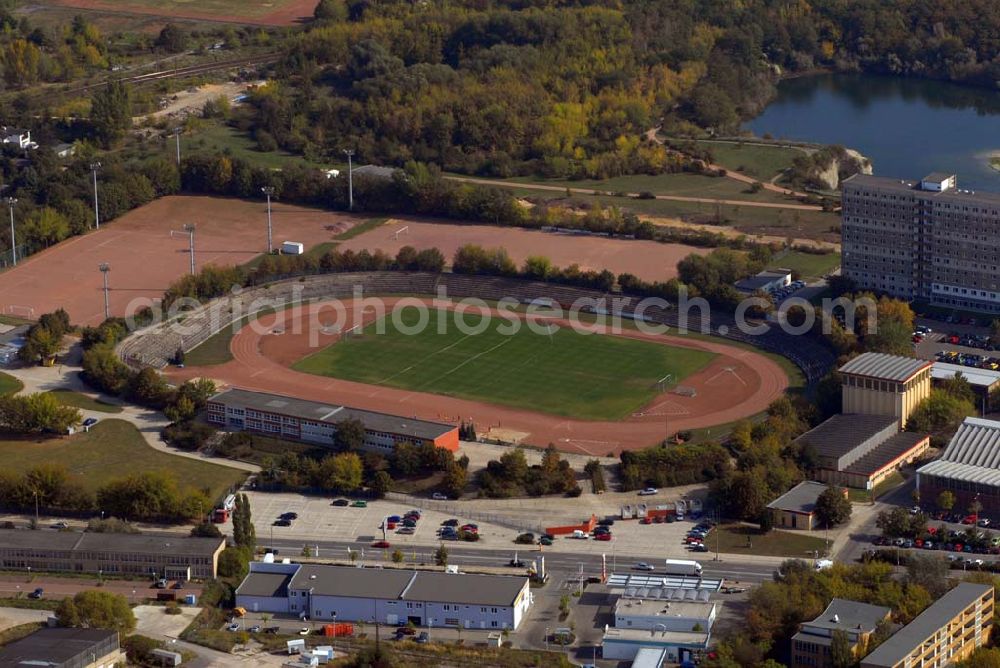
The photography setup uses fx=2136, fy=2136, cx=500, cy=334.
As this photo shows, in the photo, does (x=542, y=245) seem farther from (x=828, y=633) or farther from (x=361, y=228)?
(x=828, y=633)

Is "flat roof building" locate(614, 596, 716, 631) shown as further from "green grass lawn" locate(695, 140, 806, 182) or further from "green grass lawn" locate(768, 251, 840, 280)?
"green grass lawn" locate(695, 140, 806, 182)

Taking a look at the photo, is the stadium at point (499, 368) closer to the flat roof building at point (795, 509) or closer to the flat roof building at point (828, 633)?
the flat roof building at point (795, 509)

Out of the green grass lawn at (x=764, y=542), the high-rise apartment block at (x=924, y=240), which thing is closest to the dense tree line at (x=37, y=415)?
the green grass lawn at (x=764, y=542)

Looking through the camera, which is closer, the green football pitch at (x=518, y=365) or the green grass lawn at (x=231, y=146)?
the green football pitch at (x=518, y=365)

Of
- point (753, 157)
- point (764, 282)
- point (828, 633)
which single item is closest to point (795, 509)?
point (828, 633)

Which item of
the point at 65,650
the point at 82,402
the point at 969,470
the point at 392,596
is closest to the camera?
the point at 65,650

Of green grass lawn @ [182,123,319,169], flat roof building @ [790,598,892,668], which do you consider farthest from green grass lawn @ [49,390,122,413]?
flat roof building @ [790,598,892,668]
